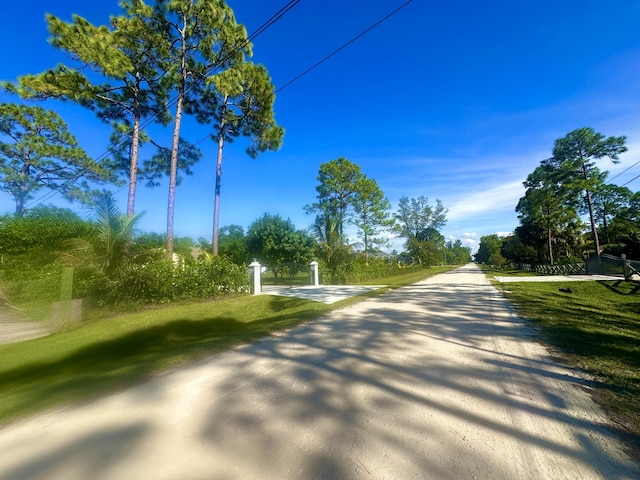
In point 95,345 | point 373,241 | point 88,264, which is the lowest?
point 95,345

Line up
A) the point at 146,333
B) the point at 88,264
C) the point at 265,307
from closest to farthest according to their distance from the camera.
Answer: the point at 146,333 < the point at 88,264 < the point at 265,307

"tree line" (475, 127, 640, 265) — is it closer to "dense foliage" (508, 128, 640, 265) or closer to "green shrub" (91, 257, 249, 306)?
"dense foliage" (508, 128, 640, 265)

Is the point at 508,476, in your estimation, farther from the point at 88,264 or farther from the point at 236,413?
the point at 88,264

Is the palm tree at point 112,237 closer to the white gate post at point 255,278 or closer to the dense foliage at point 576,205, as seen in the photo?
the white gate post at point 255,278

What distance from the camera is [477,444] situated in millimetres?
1951

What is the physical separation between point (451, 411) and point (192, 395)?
8.86 feet

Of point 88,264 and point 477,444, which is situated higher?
point 88,264

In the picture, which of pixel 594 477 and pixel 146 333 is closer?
pixel 594 477

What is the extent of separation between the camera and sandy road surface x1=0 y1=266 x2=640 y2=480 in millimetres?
1762

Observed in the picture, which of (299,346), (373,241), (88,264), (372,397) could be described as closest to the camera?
(372,397)

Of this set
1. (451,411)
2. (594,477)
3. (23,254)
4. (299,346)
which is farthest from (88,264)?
(594,477)

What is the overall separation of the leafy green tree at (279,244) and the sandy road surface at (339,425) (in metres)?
16.7

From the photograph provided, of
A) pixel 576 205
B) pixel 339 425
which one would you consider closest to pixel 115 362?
pixel 339 425

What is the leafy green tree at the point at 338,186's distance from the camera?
81.6 feet
